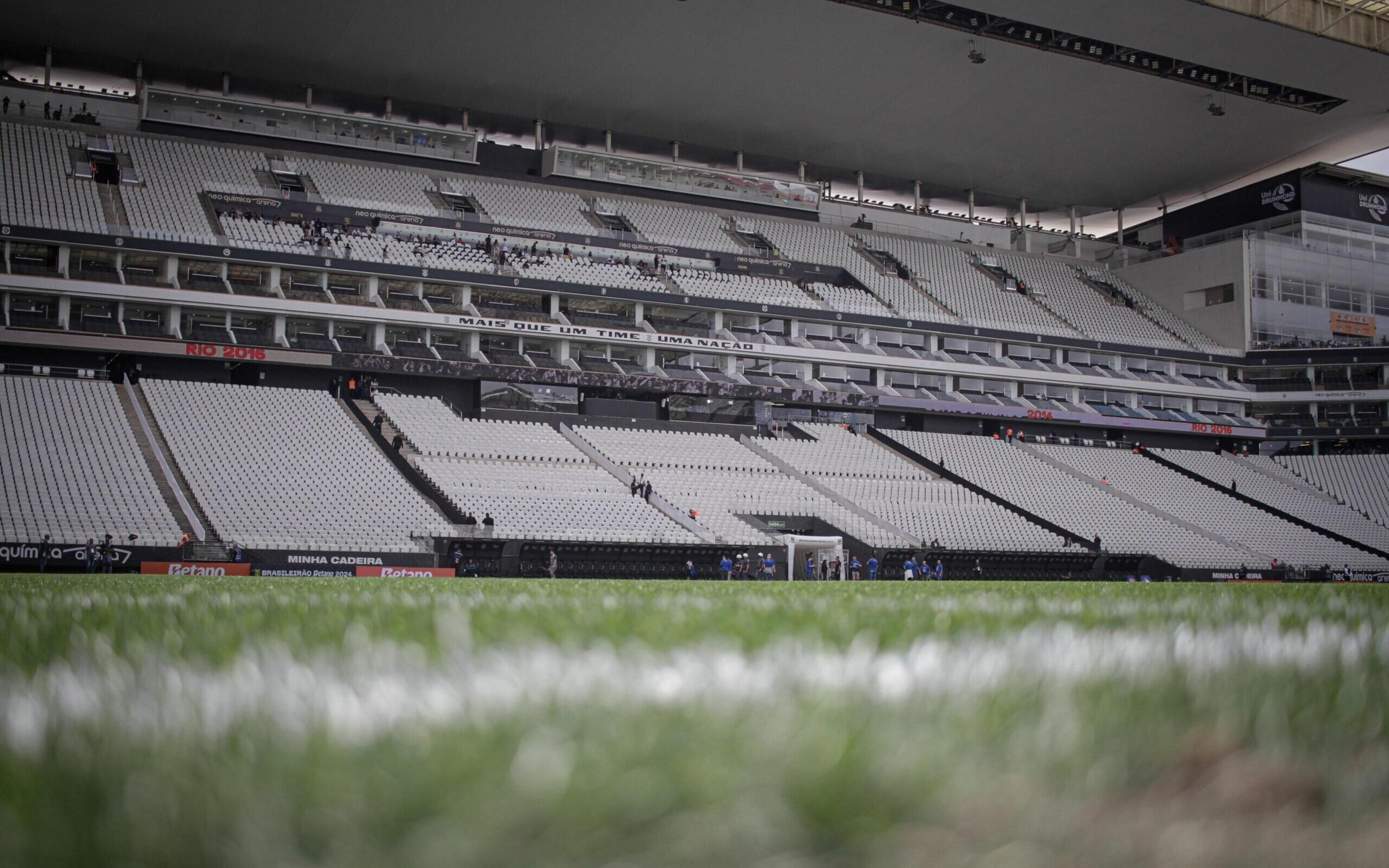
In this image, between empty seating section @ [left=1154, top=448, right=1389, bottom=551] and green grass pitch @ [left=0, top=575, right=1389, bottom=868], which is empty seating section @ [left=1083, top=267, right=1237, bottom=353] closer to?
empty seating section @ [left=1154, top=448, right=1389, bottom=551]

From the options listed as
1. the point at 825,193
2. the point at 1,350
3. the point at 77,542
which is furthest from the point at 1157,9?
the point at 1,350

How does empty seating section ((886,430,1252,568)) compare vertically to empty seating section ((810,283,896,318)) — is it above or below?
below

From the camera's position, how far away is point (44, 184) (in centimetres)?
4016

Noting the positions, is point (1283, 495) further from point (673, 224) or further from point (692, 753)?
point (692, 753)

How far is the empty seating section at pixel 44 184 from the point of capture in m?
37.3

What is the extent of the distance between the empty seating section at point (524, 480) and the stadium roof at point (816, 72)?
1876 centimetres

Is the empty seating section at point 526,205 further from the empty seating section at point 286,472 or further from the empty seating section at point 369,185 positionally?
the empty seating section at point 286,472

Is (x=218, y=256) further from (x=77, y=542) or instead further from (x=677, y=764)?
(x=677, y=764)

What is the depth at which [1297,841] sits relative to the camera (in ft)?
3.48

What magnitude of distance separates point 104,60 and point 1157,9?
161 ft

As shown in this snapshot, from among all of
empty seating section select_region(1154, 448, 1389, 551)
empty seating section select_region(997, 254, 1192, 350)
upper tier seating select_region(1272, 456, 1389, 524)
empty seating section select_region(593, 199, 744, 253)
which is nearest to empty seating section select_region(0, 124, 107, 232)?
empty seating section select_region(593, 199, 744, 253)

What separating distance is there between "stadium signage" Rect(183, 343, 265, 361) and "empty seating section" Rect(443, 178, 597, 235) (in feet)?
47.3

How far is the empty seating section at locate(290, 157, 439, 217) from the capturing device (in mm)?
47000

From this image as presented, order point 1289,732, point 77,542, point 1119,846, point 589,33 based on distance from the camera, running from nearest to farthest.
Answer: point 1119,846 → point 1289,732 → point 77,542 → point 589,33
